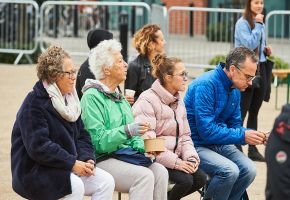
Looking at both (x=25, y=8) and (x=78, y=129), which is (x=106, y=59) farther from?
(x=25, y=8)

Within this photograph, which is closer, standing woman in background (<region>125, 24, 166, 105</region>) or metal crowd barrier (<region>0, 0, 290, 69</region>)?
standing woman in background (<region>125, 24, 166, 105</region>)

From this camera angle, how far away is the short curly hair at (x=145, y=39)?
862 centimetres

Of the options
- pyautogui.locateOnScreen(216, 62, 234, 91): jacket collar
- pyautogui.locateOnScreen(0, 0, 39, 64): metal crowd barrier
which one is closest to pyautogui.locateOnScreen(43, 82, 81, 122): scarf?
pyautogui.locateOnScreen(216, 62, 234, 91): jacket collar

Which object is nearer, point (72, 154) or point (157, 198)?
point (72, 154)

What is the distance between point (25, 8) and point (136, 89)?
12.7 meters

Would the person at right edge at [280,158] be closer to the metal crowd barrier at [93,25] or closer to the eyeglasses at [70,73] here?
the eyeglasses at [70,73]

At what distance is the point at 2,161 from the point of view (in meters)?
10.4

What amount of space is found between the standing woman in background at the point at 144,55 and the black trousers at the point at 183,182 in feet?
4.90

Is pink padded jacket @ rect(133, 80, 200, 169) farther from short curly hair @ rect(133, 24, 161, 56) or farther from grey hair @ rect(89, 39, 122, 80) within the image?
short curly hair @ rect(133, 24, 161, 56)

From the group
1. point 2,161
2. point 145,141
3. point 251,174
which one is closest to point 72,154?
point 145,141

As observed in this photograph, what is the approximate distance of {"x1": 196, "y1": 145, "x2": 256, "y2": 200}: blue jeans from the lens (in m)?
7.39

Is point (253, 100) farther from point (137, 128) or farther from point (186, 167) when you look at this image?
point (137, 128)

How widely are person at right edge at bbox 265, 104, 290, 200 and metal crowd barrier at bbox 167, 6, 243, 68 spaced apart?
13085 millimetres

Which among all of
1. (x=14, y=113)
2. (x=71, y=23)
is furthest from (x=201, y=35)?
(x=14, y=113)
